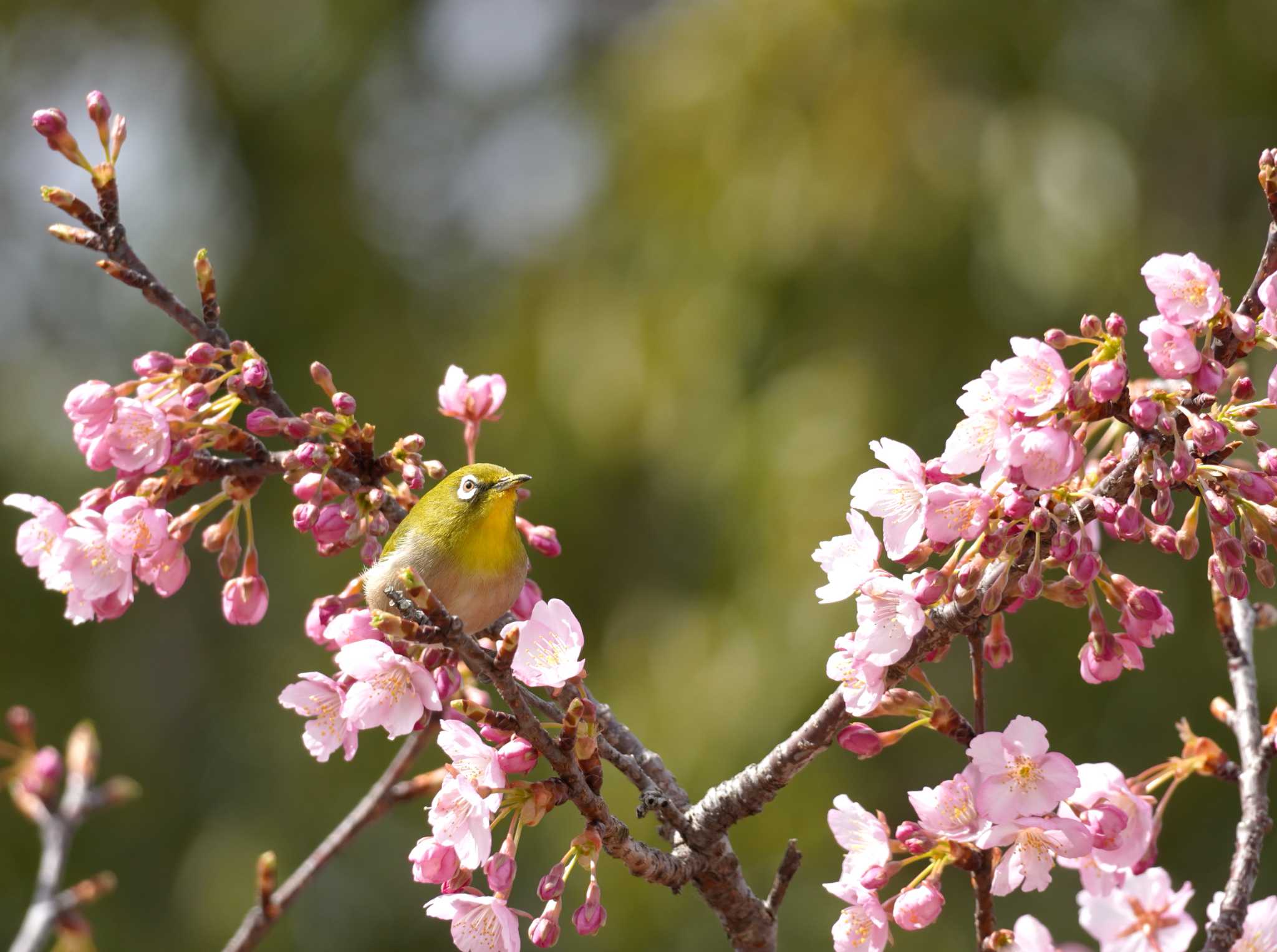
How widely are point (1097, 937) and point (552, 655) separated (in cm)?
60

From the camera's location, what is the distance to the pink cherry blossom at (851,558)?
1315mm

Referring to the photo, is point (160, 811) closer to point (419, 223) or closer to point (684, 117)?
point (419, 223)

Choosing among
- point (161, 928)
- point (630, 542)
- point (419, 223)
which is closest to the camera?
point (630, 542)

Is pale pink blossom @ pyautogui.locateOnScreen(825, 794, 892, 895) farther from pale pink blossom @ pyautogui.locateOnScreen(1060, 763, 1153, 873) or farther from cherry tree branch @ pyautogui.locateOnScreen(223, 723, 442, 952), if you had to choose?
cherry tree branch @ pyautogui.locateOnScreen(223, 723, 442, 952)

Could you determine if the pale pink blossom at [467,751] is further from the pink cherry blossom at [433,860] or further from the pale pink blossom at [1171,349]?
the pale pink blossom at [1171,349]

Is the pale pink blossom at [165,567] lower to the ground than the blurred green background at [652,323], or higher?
lower

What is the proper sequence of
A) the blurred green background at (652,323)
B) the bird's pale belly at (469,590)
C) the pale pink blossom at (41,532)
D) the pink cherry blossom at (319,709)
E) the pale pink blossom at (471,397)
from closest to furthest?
the pink cherry blossom at (319,709) → the pale pink blossom at (41,532) → the bird's pale belly at (469,590) → the pale pink blossom at (471,397) → the blurred green background at (652,323)

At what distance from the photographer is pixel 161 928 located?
25.6 feet

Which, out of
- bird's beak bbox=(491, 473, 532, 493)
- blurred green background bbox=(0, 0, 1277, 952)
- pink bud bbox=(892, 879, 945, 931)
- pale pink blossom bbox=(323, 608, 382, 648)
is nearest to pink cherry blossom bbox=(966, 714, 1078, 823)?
pink bud bbox=(892, 879, 945, 931)

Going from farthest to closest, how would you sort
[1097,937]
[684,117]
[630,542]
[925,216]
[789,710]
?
[630,542] < [684,117] < [925,216] < [789,710] < [1097,937]

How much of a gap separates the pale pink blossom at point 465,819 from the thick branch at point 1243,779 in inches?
30.5

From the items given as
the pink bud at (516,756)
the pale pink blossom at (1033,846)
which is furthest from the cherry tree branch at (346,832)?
the pale pink blossom at (1033,846)

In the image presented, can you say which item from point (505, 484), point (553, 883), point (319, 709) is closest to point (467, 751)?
point (553, 883)

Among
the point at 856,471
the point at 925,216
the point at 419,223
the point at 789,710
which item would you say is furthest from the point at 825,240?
the point at 419,223
